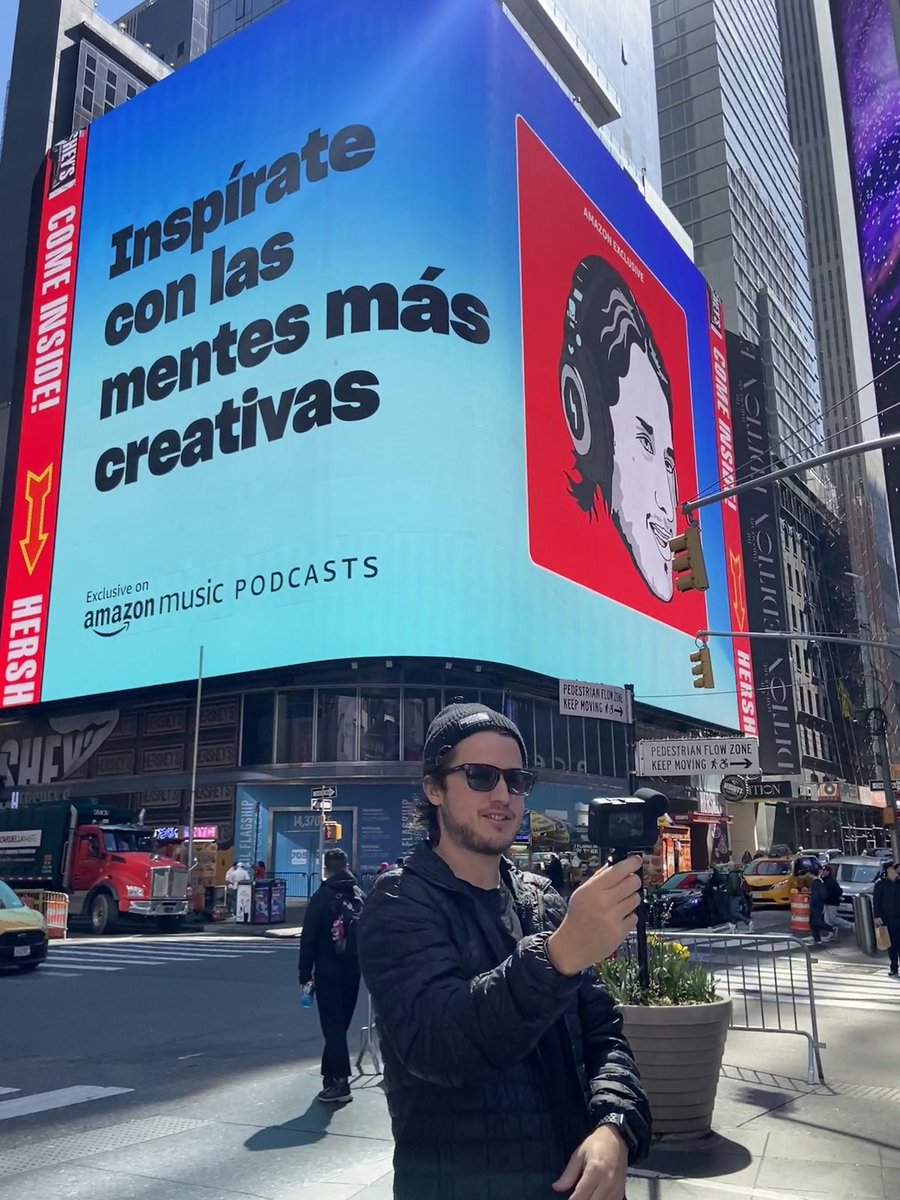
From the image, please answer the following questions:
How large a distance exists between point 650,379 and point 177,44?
59808 millimetres

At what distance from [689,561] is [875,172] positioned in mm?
12525

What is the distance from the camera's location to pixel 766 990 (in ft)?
40.1

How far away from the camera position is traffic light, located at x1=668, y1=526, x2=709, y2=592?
1589 cm

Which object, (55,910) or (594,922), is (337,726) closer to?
(55,910)

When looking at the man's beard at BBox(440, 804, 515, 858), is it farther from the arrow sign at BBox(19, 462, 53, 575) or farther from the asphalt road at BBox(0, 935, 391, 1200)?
the arrow sign at BBox(19, 462, 53, 575)

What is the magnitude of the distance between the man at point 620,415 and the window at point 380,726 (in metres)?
11.1

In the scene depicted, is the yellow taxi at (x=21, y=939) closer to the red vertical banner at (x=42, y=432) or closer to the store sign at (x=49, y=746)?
the store sign at (x=49, y=746)

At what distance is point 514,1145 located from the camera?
228 cm

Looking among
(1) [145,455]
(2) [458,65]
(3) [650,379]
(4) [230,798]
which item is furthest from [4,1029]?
(3) [650,379]

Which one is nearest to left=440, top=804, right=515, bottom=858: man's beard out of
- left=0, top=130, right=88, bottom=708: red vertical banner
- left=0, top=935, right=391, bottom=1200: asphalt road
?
left=0, top=935, right=391, bottom=1200: asphalt road

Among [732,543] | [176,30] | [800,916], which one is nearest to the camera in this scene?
[800,916]

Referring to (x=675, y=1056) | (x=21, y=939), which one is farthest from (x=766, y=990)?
(x=21, y=939)

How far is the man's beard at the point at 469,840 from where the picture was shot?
102 inches

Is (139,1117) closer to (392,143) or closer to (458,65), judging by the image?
(392,143)
